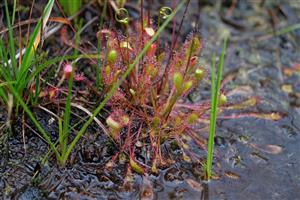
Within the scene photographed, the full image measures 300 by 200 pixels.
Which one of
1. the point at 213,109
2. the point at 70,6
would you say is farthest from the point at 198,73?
the point at 70,6

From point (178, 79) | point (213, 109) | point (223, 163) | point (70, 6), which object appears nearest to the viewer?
point (213, 109)

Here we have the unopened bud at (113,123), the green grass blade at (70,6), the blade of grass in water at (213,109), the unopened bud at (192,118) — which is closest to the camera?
the blade of grass in water at (213,109)

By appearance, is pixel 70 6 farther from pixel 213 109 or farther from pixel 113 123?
pixel 213 109

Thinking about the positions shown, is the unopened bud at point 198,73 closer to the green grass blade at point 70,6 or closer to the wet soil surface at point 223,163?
the wet soil surface at point 223,163

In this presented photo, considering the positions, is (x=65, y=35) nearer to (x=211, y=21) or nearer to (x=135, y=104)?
(x=135, y=104)

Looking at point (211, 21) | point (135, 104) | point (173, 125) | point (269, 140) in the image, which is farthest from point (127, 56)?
A: point (211, 21)

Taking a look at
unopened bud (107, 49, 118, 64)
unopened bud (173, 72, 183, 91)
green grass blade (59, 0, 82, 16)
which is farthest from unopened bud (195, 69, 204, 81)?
green grass blade (59, 0, 82, 16)

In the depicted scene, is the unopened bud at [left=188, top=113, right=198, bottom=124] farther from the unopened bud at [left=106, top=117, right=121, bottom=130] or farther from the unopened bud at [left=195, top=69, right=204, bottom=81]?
the unopened bud at [left=106, top=117, right=121, bottom=130]

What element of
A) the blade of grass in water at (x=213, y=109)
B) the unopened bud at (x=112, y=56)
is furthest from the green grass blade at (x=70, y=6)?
the blade of grass in water at (x=213, y=109)
